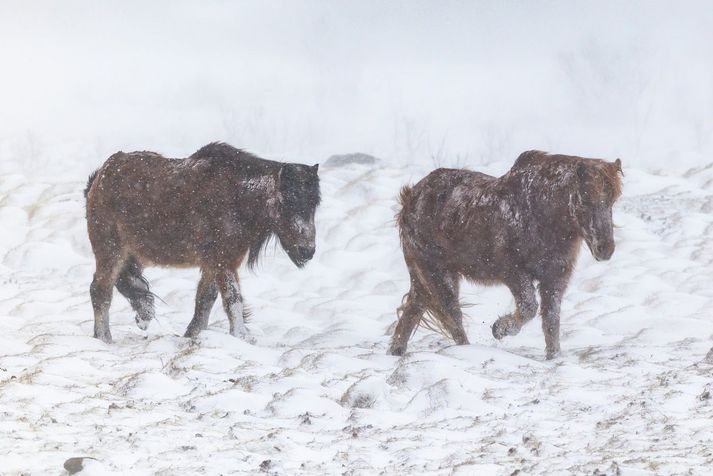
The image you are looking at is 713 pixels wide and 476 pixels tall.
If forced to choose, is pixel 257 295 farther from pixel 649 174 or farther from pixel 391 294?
pixel 649 174

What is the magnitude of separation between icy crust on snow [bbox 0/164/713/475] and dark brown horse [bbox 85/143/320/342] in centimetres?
85

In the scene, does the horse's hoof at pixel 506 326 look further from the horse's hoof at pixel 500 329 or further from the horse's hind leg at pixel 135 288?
the horse's hind leg at pixel 135 288

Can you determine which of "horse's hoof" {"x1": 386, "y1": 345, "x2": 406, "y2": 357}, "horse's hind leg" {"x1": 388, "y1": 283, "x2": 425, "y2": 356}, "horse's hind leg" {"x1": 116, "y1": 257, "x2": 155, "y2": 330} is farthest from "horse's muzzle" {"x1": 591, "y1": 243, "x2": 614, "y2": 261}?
"horse's hind leg" {"x1": 116, "y1": 257, "x2": 155, "y2": 330}

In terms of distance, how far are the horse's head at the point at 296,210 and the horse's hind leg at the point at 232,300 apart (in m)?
0.75

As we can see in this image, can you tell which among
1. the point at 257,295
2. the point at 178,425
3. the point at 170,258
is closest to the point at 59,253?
the point at 257,295

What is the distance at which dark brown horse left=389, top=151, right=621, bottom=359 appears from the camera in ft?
25.5

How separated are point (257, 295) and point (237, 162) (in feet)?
20.0

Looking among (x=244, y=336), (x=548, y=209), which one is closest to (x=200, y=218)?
(x=244, y=336)

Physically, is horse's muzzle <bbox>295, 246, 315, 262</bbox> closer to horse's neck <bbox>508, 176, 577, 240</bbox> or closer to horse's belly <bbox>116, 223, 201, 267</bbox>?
horse's belly <bbox>116, 223, 201, 267</bbox>

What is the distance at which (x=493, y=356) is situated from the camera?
7473 mm

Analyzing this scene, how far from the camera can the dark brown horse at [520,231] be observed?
7762 millimetres

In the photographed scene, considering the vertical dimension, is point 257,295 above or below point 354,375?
below

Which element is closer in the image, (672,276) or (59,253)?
(672,276)

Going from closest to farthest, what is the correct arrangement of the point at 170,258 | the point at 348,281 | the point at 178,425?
the point at 178,425, the point at 170,258, the point at 348,281
